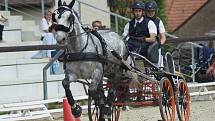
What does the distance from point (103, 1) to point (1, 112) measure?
8584mm

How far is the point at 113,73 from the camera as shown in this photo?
11.0 meters

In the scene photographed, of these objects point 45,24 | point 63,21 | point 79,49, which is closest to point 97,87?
point 79,49

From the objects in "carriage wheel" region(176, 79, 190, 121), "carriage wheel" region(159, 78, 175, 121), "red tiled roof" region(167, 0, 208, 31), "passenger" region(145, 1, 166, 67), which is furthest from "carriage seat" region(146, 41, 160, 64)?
"red tiled roof" region(167, 0, 208, 31)

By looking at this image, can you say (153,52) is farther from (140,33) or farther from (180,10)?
(180,10)

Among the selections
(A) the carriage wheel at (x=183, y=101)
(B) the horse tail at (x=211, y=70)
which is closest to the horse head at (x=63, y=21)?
(A) the carriage wheel at (x=183, y=101)

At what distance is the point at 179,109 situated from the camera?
39.0 feet

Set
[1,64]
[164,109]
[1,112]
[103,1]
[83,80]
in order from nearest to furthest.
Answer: [83,80], [164,109], [1,112], [1,64], [103,1]

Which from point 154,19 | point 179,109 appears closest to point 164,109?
point 179,109

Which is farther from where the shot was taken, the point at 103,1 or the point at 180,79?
the point at 103,1

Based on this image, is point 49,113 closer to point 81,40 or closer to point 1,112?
point 1,112

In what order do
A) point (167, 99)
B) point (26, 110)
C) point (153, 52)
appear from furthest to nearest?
1. point (26, 110)
2. point (167, 99)
3. point (153, 52)

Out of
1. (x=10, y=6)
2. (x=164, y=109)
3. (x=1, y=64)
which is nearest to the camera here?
(x=164, y=109)

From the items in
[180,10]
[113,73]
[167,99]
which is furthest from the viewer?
[180,10]

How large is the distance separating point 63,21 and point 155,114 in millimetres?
5073
